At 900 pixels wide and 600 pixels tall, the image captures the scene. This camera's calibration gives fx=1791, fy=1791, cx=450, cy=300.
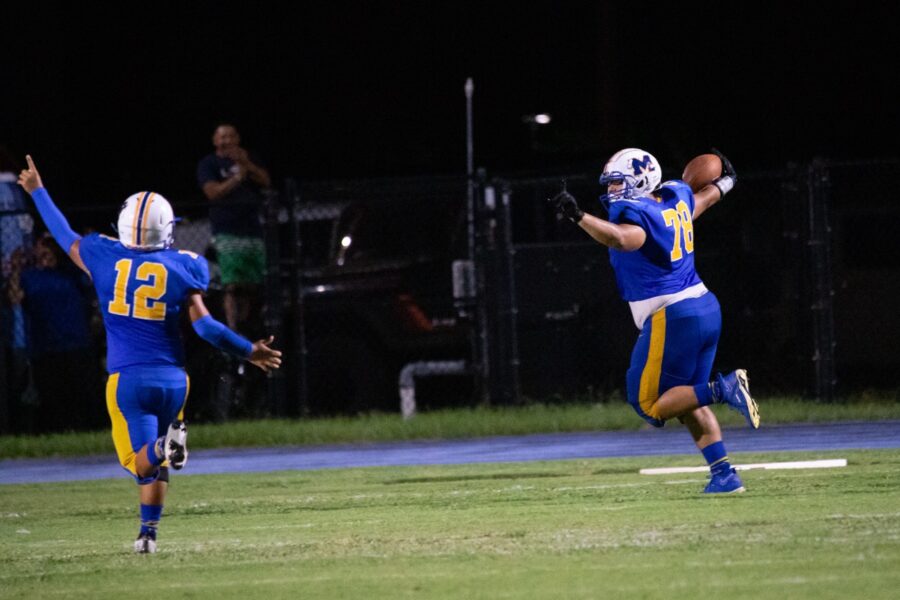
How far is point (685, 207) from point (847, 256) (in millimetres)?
8427

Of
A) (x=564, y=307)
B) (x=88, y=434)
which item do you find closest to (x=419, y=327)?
(x=564, y=307)

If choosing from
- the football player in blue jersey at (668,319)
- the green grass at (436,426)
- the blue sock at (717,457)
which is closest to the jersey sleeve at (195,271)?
the football player in blue jersey at (668,319)

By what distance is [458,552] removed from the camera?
823 cm

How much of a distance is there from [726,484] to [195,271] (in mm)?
3207

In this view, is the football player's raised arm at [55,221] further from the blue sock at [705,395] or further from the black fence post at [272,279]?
the black fence post at [272,279]

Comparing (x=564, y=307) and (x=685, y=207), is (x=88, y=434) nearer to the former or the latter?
Answer: (x=564, y=307)

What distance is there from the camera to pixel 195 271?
910 cm

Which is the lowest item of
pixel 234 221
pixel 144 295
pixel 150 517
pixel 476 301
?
pixel 150 517

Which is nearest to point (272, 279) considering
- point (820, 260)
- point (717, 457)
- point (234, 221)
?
point (234, 221)

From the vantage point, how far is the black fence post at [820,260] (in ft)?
52.6

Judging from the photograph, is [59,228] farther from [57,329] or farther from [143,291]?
[57,329]

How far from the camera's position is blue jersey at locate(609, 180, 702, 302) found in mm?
9875

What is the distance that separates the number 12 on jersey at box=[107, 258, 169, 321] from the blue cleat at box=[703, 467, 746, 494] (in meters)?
3.24

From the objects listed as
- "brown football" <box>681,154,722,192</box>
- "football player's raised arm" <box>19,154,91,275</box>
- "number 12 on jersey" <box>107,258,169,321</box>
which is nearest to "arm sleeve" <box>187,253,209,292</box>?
"number 12 on jersey" <box>107,258,169,321</box>
